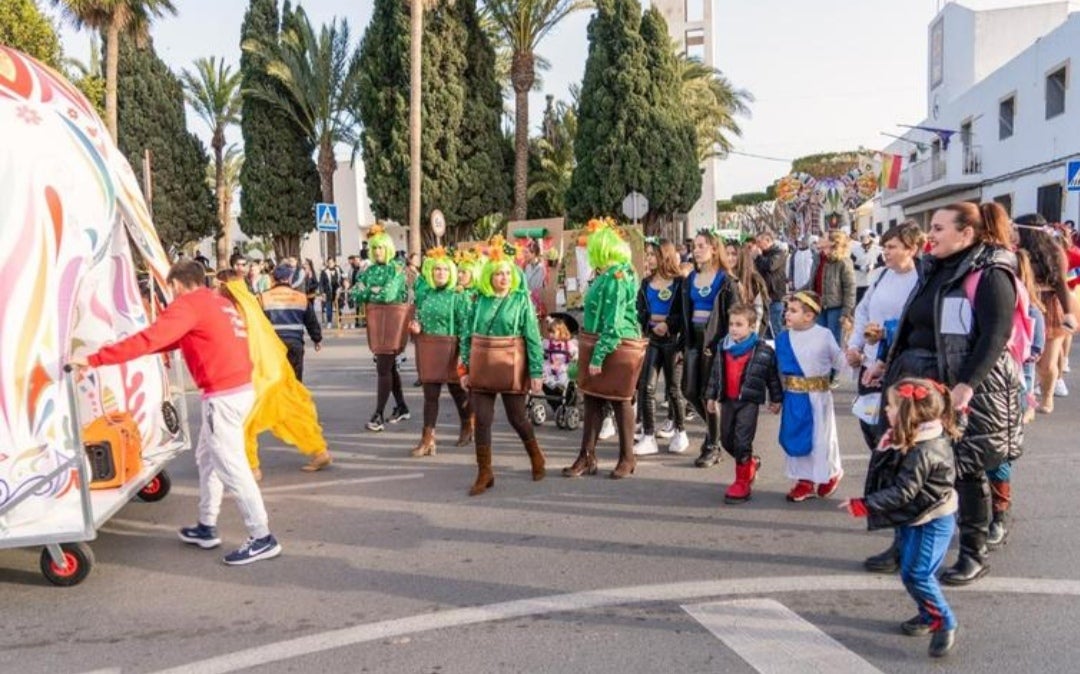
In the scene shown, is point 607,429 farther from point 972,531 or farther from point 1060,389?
point 1060,389

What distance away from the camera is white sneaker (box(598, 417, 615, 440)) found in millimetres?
8250

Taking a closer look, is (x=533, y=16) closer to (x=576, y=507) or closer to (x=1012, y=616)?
(x=576, y=507)

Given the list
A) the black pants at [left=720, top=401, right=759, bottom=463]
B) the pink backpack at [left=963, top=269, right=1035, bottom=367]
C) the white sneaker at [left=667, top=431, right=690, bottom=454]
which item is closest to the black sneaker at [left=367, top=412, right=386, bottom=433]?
the white sneaker at [left=667, top=431, right=690, bottom=454]

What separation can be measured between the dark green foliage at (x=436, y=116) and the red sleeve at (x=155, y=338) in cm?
2360

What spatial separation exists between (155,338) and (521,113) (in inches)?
931

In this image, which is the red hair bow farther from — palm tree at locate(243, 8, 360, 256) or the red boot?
palm tree at locate(243, 8, 360, 256)

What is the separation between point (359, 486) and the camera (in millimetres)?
6840

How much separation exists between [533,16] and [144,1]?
12.3 m

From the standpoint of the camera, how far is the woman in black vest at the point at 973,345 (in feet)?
13.5

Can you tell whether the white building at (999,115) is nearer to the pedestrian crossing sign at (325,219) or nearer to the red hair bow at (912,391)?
the pedestrian crossing sign at (325,219)

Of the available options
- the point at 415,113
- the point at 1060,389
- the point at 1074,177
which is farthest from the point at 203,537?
the point at 415,113

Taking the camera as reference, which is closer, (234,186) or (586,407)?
(586,407)

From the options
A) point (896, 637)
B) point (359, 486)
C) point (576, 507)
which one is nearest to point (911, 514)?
point (896, 637)

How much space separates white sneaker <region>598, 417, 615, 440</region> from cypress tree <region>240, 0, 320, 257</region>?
26.9 metres
